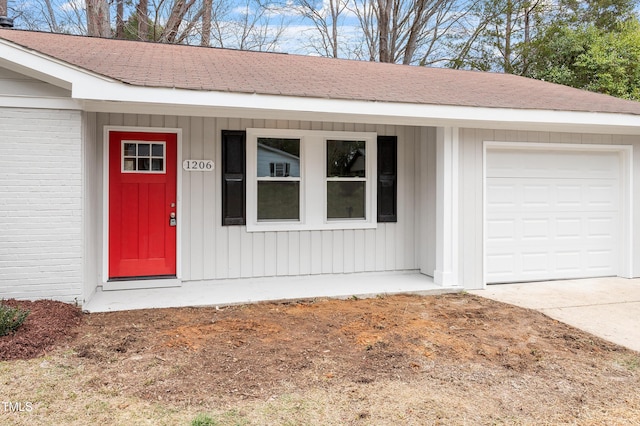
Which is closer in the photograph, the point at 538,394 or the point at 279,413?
the point at 279,413

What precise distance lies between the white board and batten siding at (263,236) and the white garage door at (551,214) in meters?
1.21

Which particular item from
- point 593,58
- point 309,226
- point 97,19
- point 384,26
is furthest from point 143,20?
A: point 593,58

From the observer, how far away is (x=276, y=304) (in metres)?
5.70

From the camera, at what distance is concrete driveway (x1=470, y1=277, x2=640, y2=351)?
188 inches

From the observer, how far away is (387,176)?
719cm

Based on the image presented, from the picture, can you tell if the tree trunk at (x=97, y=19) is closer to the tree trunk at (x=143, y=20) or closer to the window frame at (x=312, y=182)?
the tree trunk at (x=143, y=20)

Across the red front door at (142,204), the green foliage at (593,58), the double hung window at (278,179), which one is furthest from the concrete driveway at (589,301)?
the green foliage at (593,58)

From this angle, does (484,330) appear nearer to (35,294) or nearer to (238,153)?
(238,153)

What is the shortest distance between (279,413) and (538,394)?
1773 mm

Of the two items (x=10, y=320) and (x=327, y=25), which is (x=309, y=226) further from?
(x=327, y=25)

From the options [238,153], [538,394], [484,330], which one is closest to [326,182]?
[238,153]

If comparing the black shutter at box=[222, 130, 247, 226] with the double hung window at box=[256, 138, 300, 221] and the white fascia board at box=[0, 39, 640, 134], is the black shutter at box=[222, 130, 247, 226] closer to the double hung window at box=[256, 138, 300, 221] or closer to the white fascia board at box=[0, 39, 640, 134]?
the double hung window at box=[256, 138, 300, 221]

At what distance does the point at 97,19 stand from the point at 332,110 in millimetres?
10921

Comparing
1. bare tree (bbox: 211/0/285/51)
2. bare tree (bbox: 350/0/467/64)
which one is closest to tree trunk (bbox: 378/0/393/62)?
bare tree (bbox: 350/0/467/64)
